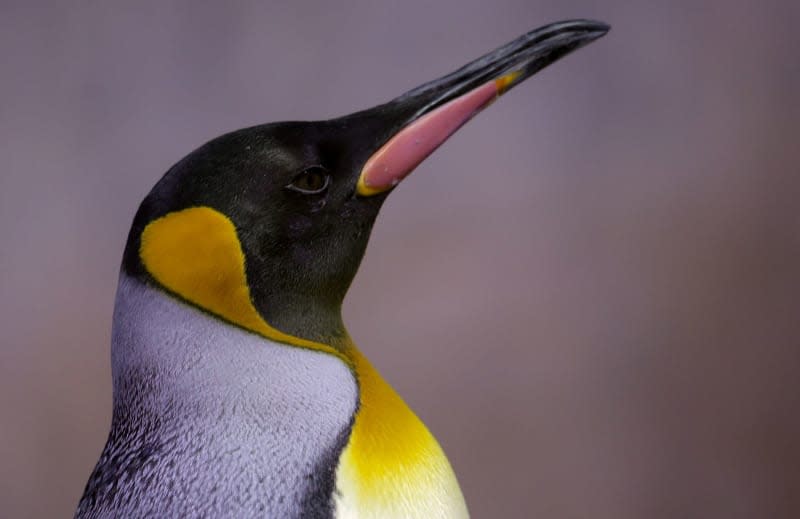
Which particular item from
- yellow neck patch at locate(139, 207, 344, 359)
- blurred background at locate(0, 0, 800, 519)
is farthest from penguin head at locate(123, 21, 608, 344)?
blurred background at locate(0, 0, 800, 519)

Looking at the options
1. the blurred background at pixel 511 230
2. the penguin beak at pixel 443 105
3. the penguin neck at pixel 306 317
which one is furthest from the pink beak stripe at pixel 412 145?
the blurred background at pixel 511 230

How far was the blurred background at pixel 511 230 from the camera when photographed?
62.8 inches

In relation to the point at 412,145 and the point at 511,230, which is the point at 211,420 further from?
the point at 511,230

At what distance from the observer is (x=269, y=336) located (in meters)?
0.75

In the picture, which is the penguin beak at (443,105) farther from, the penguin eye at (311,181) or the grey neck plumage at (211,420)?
the grey neck plumage at (211,420)

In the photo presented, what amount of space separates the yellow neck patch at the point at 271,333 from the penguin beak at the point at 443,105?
5.1 inches

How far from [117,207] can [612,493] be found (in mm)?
1058

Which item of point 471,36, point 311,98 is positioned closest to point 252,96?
point 311,98

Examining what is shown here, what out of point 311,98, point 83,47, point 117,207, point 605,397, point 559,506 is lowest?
point 559,506

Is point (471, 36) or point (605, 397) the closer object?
point (471, 36)

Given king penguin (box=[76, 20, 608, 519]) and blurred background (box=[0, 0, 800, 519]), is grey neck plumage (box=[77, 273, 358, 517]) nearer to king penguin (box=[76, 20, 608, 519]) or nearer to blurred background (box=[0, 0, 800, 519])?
king penguin (box=[76, 20, 608, 519])

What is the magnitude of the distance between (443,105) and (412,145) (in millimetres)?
45

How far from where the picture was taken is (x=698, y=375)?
71.2 inches

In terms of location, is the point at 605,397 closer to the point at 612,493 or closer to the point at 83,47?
the point at 612,493
